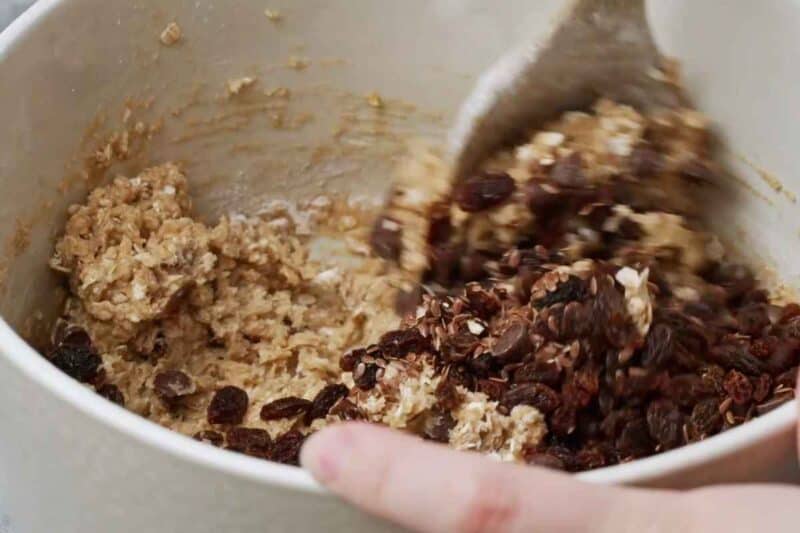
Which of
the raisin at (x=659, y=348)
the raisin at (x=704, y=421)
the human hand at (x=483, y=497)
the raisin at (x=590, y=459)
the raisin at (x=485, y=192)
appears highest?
the human hand at (x=483, y=497)

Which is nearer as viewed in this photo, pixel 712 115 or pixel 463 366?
pixel 463 366

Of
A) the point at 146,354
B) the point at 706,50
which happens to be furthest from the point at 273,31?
the point at 706,50

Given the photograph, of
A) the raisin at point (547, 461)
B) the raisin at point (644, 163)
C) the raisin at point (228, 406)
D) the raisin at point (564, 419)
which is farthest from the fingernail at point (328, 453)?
the raisin at point (644, 163)

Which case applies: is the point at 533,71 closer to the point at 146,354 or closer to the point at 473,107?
the point at 473,107

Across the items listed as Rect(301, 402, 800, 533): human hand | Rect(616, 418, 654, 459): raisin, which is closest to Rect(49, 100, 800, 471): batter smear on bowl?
Rect(616, 418, 654, 459): raisin

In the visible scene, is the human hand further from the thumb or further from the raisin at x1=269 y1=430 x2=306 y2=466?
the raisin at x1=269 y1=430 x2=306 y2=466

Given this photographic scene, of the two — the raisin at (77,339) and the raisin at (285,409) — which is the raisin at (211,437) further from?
the raisin at (77,339)

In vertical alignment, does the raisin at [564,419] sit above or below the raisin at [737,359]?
below
